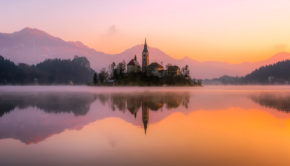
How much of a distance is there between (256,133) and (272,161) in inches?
239

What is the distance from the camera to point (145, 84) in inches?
6855


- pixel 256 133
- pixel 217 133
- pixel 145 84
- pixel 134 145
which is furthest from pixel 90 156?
pixel 145 84

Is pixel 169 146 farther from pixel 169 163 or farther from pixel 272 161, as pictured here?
pixel 272 161

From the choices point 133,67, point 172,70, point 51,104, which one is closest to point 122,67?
point 133,67

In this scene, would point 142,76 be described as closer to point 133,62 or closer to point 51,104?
point 133,62

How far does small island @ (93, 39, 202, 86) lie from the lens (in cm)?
17221

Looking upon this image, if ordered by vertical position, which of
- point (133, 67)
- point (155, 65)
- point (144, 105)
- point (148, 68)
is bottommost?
point (144, 105)

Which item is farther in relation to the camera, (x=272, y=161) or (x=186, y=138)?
(x=186, y=138)

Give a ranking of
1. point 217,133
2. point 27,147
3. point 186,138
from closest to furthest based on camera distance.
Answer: point 27,147
point 186,138
point 217,133

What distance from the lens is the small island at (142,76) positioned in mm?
172212

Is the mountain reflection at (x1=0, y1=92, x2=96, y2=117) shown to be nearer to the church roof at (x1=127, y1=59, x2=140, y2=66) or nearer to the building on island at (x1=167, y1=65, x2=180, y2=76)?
the building on island at (x1=167, y1=65, x2=180, y2=76)

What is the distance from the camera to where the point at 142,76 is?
578ft

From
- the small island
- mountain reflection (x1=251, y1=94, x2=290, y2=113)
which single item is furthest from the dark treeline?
mountain reflection (x1=251, y1=94, x2=290, y2=113)

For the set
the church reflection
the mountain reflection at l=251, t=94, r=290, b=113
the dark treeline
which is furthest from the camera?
the dark treeline
